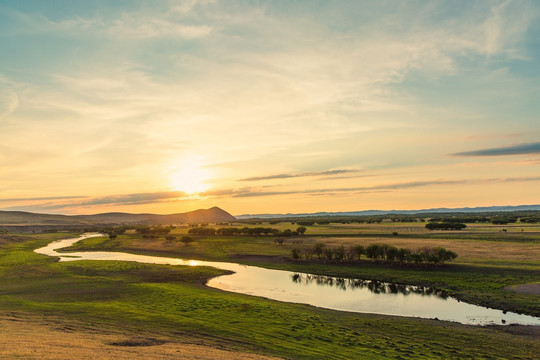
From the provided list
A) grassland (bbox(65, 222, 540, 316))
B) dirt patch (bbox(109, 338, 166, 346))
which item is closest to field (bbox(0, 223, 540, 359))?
dirt patch (bbox(109, 338, 166, 346))

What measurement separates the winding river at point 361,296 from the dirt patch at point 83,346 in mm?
23629

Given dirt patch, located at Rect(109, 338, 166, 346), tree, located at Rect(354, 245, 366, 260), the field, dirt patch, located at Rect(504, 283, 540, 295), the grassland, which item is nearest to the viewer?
dirt patch, located at Rect(109, 338, 166, 346)

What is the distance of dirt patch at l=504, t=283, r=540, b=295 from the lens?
44500mm

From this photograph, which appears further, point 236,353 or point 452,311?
point 452,311

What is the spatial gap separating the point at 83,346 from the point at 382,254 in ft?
203

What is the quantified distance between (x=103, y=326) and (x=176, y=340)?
756 cm

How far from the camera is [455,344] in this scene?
92.2 feet

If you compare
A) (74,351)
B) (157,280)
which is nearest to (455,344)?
(74,351)

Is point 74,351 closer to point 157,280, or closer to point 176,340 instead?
point 176,340

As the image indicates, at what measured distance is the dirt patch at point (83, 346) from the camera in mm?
18641

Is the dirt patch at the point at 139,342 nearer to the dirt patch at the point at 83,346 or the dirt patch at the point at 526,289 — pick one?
the dirt patch at the point at 83,346

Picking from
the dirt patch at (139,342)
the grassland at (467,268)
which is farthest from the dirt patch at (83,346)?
the grassland at (467,268)

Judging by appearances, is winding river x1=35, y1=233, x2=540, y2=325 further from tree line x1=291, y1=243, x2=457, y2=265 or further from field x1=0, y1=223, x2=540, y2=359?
tree line x1=291, y1=243, x2=457, y2=265

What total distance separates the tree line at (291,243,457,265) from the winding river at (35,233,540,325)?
11.2 m
